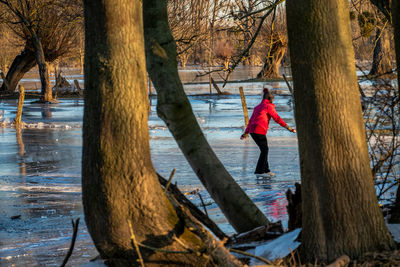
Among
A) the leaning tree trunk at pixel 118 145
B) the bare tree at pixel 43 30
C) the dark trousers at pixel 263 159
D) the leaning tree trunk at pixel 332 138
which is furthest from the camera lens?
the bare tree at pixel 43 30

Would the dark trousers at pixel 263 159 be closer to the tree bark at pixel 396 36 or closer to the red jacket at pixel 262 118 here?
the red jacket at pixel 262 118

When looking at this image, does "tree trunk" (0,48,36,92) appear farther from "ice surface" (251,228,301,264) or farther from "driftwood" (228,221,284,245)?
"ice surface" (251,228,301,264)

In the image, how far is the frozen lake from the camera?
759cm

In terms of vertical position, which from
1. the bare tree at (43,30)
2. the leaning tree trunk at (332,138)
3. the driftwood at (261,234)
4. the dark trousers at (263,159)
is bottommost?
the dark trousers at (263,159)

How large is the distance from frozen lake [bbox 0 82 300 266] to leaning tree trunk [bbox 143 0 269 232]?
201 centimetres

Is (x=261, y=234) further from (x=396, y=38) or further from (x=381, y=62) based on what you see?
(x=381, y=62)

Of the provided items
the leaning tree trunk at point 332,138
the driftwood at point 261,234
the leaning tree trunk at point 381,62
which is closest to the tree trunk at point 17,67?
the leaning tree trunk at point 381,62

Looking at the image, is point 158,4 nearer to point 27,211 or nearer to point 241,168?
point 27,211

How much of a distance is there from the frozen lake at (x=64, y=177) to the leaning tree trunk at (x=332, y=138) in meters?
3.41

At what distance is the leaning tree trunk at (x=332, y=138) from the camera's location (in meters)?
4.21

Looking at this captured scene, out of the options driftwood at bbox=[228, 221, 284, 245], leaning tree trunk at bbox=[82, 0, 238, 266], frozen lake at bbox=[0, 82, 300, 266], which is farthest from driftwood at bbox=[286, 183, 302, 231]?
frozen lake at bbox=[0, 82, 300, 266]

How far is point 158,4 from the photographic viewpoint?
19.5 feet

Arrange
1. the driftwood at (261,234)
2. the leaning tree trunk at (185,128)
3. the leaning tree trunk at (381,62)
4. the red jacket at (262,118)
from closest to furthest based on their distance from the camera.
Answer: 1. the driftwood at (261,234)
2. the leaning tree trunk at (185,128)
3. the leaning tree trunk at (381,62)
4. the red jacket at (262,118)

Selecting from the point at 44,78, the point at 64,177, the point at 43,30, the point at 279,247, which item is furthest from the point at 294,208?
the point at 43,30
